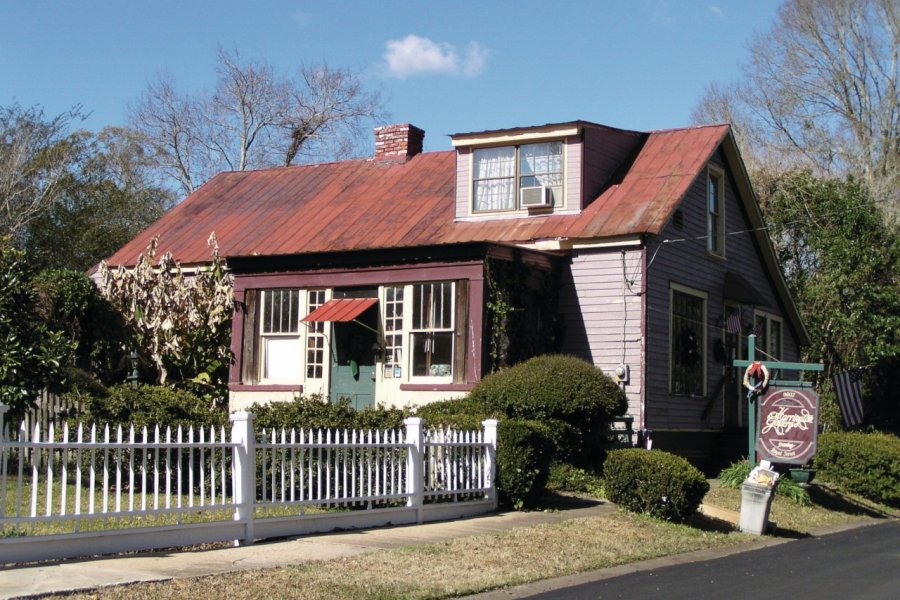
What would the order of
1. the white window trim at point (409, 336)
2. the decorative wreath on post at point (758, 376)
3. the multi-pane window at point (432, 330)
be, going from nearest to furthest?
the decorative wreath on post at point (758, 376) → the multi-pane window at point (432, 330) → the white window trim at point (409, 336)

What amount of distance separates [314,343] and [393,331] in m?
1.81

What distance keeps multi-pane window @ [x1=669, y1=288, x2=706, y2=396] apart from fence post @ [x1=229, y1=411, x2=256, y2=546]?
11.3 m

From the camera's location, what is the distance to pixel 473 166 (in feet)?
72.4

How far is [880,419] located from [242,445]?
24.5 m

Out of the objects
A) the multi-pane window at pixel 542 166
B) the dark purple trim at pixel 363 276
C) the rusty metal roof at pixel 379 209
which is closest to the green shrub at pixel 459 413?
the dark purple trim at pixel 363 276

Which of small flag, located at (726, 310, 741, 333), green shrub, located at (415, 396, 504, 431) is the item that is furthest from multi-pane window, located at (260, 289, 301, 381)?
small flag, located at (726, 310, 741, 333)

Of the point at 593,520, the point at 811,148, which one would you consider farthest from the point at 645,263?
the point at 811,148

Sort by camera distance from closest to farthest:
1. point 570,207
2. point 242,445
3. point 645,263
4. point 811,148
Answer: point 242,445
point 645,263
point 570,207
point 811,148

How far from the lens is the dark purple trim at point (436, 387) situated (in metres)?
18.5

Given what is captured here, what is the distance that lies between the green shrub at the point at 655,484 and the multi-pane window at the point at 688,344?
258 inches

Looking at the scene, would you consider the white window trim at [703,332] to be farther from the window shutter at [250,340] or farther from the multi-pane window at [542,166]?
the window shutter at [250,340]

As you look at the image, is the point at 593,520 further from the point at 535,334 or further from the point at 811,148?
the point at 811,148

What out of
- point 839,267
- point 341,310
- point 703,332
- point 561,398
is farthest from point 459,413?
point 839,267

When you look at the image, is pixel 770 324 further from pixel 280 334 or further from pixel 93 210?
pixel 93 210
